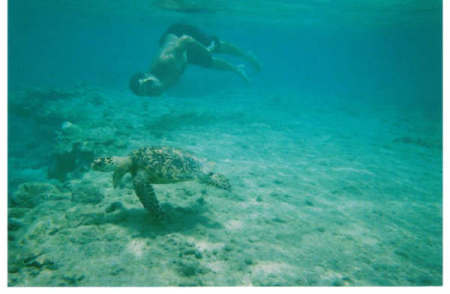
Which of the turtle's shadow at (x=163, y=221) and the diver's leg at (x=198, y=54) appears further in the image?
the diver's leg at (x=198, y=54)

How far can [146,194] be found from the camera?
361 cm

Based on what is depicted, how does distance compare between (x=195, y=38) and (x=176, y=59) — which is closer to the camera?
(x=176, y=59)

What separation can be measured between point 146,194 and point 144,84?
704 cm

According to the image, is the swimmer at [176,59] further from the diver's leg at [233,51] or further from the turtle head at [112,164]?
the turtle head at [112,164]

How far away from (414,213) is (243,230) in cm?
407

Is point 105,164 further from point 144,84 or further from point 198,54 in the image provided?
point 198,54

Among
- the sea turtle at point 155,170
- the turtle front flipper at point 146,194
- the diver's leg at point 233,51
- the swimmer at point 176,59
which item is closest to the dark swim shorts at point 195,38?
the swimmer at point 176,59

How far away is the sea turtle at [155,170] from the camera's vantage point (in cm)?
367

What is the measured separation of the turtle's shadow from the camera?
12.1 ft

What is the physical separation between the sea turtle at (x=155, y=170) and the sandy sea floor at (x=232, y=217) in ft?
1.35

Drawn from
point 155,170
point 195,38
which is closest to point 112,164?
point 155,170

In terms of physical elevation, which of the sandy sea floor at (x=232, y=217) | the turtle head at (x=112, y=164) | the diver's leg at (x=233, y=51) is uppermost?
the diver's leg at (x=233, y=51)

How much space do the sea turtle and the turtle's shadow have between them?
22 centimetres

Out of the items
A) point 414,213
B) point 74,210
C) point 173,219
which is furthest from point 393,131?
point 74,210
